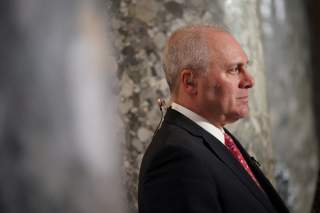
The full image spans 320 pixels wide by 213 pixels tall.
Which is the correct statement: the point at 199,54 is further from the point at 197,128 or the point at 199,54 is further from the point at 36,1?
the point at 36,1

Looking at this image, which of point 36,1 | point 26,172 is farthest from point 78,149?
point 36,1

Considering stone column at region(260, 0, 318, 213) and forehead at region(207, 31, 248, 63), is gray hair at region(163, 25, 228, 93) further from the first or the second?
stone column at region(260, 0, 318, 213)

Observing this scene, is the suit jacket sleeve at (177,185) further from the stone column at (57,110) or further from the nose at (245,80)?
the stone column at (57,110)

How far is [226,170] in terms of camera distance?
138cm

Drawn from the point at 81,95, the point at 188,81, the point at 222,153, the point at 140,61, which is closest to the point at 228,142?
the point at 222,153

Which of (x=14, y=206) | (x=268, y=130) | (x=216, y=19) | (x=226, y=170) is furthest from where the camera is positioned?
(x=268, y=130)

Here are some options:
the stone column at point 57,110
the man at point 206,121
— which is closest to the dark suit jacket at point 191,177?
the man at point 206,121

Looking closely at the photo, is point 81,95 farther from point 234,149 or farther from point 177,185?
point 177,185

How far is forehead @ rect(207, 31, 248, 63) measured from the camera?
1.42 meters

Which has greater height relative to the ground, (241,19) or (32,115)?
(241,19)

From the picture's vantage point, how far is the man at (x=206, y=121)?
1293mm

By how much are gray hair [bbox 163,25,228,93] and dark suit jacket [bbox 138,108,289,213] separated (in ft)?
0.41

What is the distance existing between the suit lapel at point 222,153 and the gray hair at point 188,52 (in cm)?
11

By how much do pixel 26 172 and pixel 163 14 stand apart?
2.40ft
